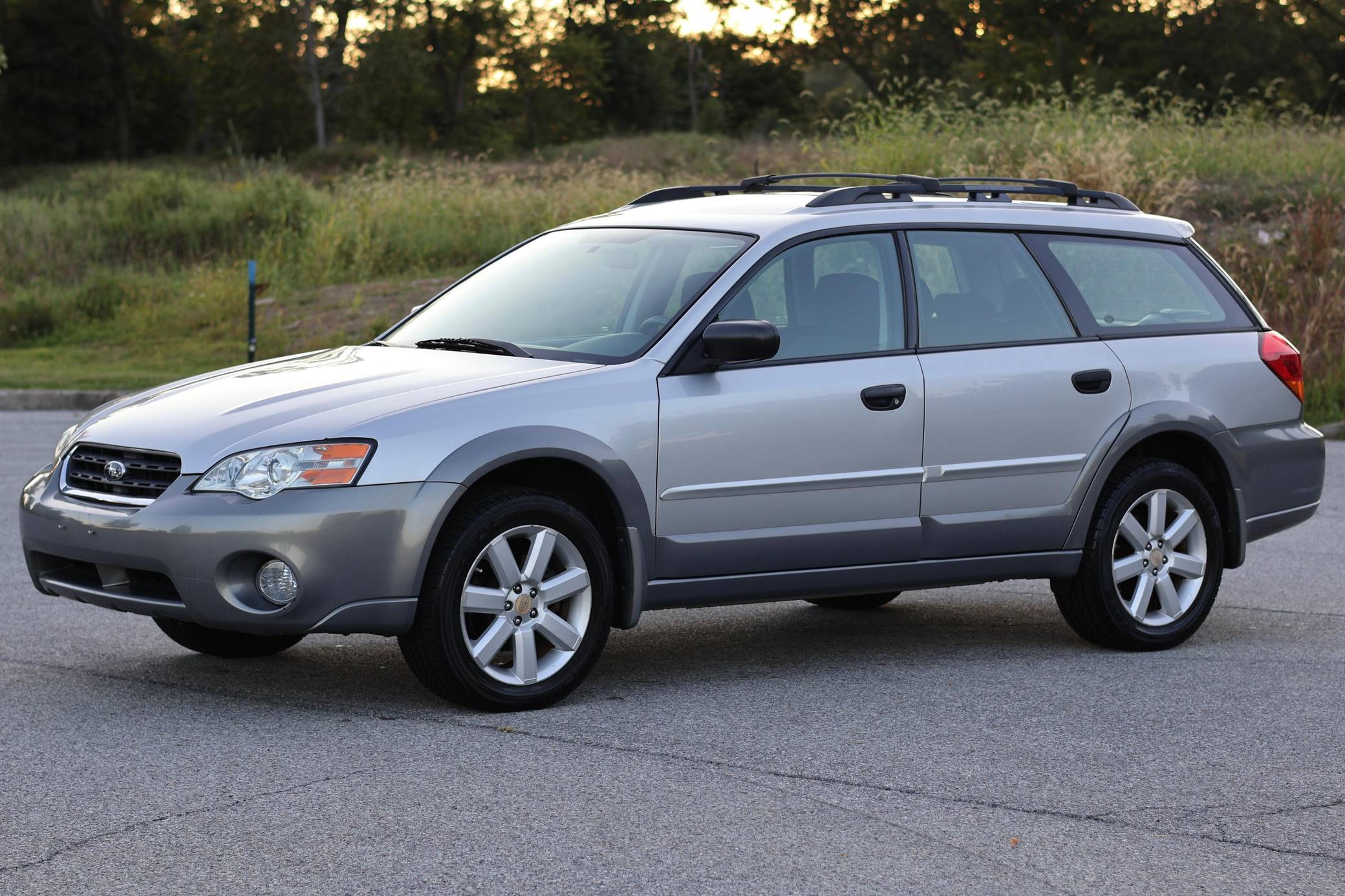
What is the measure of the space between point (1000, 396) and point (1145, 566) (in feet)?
3.35

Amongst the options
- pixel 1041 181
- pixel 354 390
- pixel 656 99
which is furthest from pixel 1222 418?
pixel 656 99

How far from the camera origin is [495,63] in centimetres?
8231

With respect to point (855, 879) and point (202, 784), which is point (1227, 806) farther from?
point (202, 784)

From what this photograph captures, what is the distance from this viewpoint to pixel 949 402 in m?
6.47

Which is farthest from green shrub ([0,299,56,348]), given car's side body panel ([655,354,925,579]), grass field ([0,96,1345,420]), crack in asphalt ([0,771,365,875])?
crack in asphalt ([0,771,365,875])

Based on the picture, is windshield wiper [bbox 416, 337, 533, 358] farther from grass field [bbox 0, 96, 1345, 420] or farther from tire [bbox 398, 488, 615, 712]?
grass field [bbox 0, 96, 1345, 420]

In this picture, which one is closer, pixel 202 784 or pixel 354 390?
pixel 202 784

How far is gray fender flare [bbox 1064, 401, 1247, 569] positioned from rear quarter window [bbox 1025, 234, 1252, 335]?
1.16 feet

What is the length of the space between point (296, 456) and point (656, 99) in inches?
3319

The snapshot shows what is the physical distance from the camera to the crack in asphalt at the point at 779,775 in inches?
176

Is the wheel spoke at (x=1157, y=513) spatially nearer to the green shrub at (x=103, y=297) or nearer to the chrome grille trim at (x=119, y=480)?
the chrome grille trim at (x=119, y=480)

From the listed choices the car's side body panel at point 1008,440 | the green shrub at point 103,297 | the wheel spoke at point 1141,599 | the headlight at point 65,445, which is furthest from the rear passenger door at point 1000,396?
the green shrub at point 103,297

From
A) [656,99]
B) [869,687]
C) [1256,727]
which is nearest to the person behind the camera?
[1256,727]

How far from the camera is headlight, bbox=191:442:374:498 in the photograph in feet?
17.6
